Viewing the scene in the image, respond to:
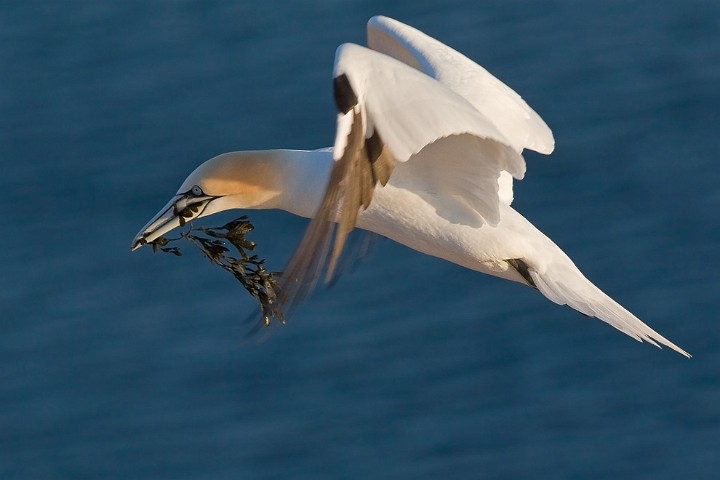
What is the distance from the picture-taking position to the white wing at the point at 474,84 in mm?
6277

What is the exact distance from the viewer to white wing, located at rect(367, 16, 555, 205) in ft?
20.6

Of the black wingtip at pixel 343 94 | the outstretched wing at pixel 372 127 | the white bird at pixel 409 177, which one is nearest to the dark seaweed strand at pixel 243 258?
the white bird at pixel 409 177

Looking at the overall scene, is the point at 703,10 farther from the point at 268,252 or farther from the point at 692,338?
the point at 268,252

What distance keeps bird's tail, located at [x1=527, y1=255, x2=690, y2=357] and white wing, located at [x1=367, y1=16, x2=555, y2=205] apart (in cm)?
39

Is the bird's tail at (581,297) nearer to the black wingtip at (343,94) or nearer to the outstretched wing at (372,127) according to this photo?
the outstretched wing at (372,127)

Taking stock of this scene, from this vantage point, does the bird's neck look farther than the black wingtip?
Yes

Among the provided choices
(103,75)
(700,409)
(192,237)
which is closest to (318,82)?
(103,75)

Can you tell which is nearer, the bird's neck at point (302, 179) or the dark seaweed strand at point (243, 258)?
the dark seaweed strand at point (243, 258)

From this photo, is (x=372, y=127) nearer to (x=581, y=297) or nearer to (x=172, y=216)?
(x=172, y=216)

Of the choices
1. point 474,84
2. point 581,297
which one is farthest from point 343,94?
point 474,84

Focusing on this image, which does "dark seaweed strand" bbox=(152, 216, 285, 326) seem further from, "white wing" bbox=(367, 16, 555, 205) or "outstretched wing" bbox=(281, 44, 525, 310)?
"white wing" bbox=(367, 16, 555, 205)

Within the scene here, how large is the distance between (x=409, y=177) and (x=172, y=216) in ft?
2.41

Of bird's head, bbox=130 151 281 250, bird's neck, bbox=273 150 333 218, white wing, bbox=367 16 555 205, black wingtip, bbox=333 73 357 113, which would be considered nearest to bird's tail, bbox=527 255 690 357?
white wing, bbox=367 16 555 205

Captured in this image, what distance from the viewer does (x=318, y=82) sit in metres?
10.2
